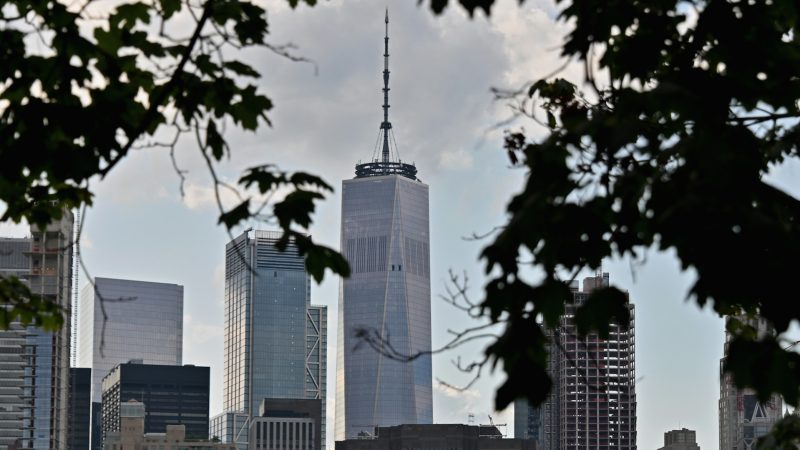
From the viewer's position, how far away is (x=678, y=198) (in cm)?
895

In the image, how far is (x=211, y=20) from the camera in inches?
515

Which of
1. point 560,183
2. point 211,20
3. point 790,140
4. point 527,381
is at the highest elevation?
point 211,20

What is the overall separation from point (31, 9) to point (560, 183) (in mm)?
5498

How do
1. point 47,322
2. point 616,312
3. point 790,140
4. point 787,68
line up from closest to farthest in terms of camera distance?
point 616,312
point 787,68
point 790,140
point 47,322

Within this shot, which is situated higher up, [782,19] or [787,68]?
[782,19]

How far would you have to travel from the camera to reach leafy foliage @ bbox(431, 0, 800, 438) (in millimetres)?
8492

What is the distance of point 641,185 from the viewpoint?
36.7ft

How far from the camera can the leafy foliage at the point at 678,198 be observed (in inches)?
334

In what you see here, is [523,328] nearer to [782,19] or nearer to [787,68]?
[787,68]

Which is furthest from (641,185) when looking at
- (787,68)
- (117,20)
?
(117,20)

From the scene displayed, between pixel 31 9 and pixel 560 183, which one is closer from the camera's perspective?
pixel 560 183

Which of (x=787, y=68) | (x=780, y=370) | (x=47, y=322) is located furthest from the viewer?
(x=47, y=322)

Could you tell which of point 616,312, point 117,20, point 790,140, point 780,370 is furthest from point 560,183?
point 117,20

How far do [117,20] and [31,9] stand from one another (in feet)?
2.31
